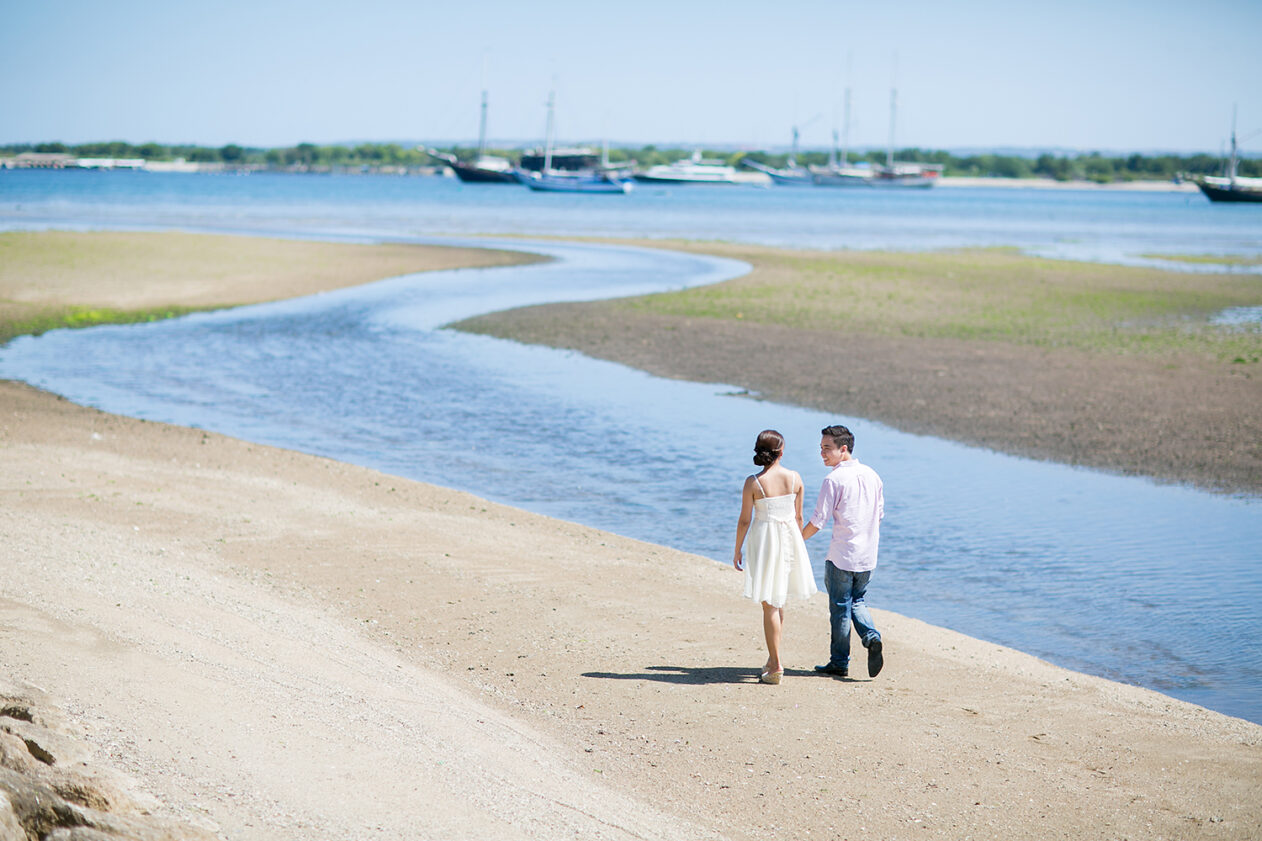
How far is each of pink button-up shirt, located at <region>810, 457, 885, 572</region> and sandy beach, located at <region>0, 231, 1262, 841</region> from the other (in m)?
0.89

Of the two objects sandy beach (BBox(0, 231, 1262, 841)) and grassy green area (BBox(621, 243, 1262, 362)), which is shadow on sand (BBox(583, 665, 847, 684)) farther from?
grassy green area (BBox(621, 243, 1262, 362))

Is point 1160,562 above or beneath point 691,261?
beneath

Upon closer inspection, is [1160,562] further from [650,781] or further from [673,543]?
[650,781]

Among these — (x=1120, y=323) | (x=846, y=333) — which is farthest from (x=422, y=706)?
(x=1120, y=323)

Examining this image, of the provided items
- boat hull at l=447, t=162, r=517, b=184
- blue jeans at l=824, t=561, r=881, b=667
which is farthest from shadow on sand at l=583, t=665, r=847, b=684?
boat hull at l=447, t=162, r=517, b=184

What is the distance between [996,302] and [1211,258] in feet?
78.5

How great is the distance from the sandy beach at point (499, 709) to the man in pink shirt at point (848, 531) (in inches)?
Result: 15.4

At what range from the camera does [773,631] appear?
7.50m

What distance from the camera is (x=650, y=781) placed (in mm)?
6191

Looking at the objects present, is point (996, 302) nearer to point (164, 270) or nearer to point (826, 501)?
point (164, 270)

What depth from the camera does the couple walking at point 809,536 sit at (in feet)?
23.7

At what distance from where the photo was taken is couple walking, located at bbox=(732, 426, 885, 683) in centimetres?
723

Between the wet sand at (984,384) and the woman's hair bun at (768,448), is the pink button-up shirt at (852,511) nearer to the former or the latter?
the woman's hair bun at (768,448)

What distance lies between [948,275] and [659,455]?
83.0 feet
